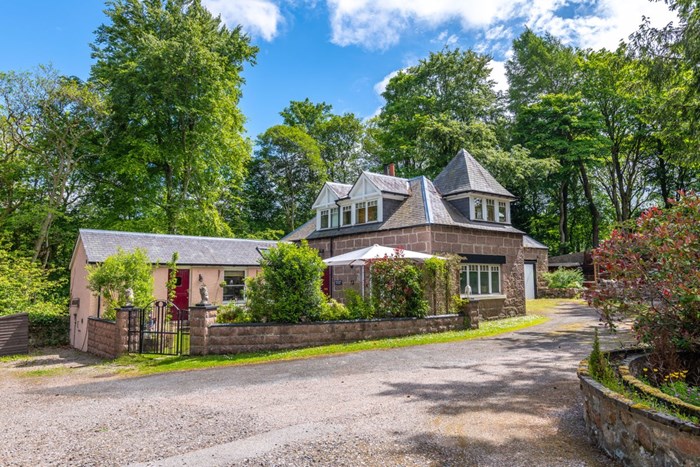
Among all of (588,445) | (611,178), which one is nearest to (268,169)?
(611,178)

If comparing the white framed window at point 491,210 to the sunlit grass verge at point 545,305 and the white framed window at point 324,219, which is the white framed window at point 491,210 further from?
the white framed window at point 324,219

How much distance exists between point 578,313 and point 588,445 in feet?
55.0

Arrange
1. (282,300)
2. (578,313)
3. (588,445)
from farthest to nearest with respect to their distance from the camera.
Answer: (578,313) → (282,300) → (588,445)

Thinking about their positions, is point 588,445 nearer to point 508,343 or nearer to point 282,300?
point 508,343

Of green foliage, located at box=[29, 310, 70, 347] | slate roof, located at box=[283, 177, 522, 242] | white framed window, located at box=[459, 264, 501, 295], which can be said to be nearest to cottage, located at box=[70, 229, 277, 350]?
green foliage, located at box=[29, 310, 70, 347]

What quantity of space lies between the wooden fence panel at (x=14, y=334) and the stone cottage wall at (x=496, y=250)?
15.0 metres

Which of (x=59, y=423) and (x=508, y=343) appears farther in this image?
(x=508, y=343)

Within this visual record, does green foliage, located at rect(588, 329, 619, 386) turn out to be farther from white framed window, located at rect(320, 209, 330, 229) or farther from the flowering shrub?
white framed window, located at rect(320, 209, 330, 229)

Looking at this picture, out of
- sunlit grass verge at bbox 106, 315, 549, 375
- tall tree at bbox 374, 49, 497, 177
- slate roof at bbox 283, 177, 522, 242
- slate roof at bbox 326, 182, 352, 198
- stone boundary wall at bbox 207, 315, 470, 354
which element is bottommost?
sunlit grass verge at bbox 106, 315, 549, 375

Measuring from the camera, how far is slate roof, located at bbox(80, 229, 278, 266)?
58.7ft

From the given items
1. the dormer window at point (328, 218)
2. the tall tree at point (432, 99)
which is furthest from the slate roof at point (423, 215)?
the tall tree at point (432, 99)

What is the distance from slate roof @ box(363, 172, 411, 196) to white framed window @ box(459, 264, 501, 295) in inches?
179

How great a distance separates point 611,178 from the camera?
133 ft

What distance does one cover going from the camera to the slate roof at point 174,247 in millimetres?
17906
